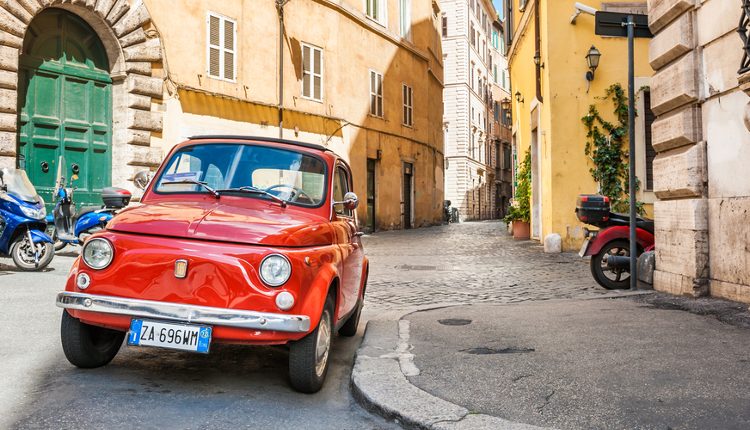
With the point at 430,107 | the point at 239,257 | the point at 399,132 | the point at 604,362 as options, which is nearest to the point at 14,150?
the point at 239,257

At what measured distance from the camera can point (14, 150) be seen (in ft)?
42.2

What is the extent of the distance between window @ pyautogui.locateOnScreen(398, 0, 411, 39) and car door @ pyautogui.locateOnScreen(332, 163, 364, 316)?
22498mm

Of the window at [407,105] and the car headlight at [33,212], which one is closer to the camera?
the car headlight at [33,212]

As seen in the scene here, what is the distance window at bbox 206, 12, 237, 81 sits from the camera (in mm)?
17250

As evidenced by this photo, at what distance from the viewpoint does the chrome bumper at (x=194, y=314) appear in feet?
12.0

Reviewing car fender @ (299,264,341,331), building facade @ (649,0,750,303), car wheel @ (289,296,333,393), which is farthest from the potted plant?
car wheel @ (289,296,333,393)

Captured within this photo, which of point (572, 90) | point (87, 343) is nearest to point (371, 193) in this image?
point (572, 90)

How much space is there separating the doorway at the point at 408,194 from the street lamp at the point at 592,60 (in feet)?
46.4

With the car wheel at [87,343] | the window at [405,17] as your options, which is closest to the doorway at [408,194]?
the window at [405,17]

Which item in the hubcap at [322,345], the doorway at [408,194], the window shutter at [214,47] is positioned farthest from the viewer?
the doorway at [408,194]

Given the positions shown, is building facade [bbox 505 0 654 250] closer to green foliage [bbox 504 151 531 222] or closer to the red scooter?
green foliage [bbox 504 151 531 222]

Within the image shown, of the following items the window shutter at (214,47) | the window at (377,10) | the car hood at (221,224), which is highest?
the window at (377,10)

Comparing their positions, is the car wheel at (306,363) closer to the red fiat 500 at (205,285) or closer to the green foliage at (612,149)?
the red fiat 500 at (205,285)

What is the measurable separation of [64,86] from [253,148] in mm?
10756
